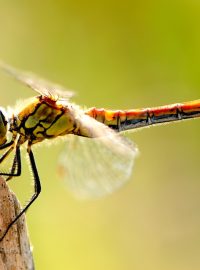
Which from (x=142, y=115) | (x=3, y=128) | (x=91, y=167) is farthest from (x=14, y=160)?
(x=142, y=115)

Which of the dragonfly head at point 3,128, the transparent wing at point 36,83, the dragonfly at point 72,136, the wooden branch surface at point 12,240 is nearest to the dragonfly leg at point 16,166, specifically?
the dragonfly at point 72,136

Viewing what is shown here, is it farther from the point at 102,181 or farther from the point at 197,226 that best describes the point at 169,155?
the point at 102,181

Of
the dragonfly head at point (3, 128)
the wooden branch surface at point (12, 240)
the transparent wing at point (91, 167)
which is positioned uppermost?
the dragonfly head at point (3, 128)

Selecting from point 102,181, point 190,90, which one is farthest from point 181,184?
point 102,181

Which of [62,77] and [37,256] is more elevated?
[62,77]

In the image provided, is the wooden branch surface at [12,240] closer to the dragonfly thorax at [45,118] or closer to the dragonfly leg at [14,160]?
the dragonfly leg at [14,160]

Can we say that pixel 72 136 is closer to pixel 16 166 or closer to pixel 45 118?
pixel 45 118
